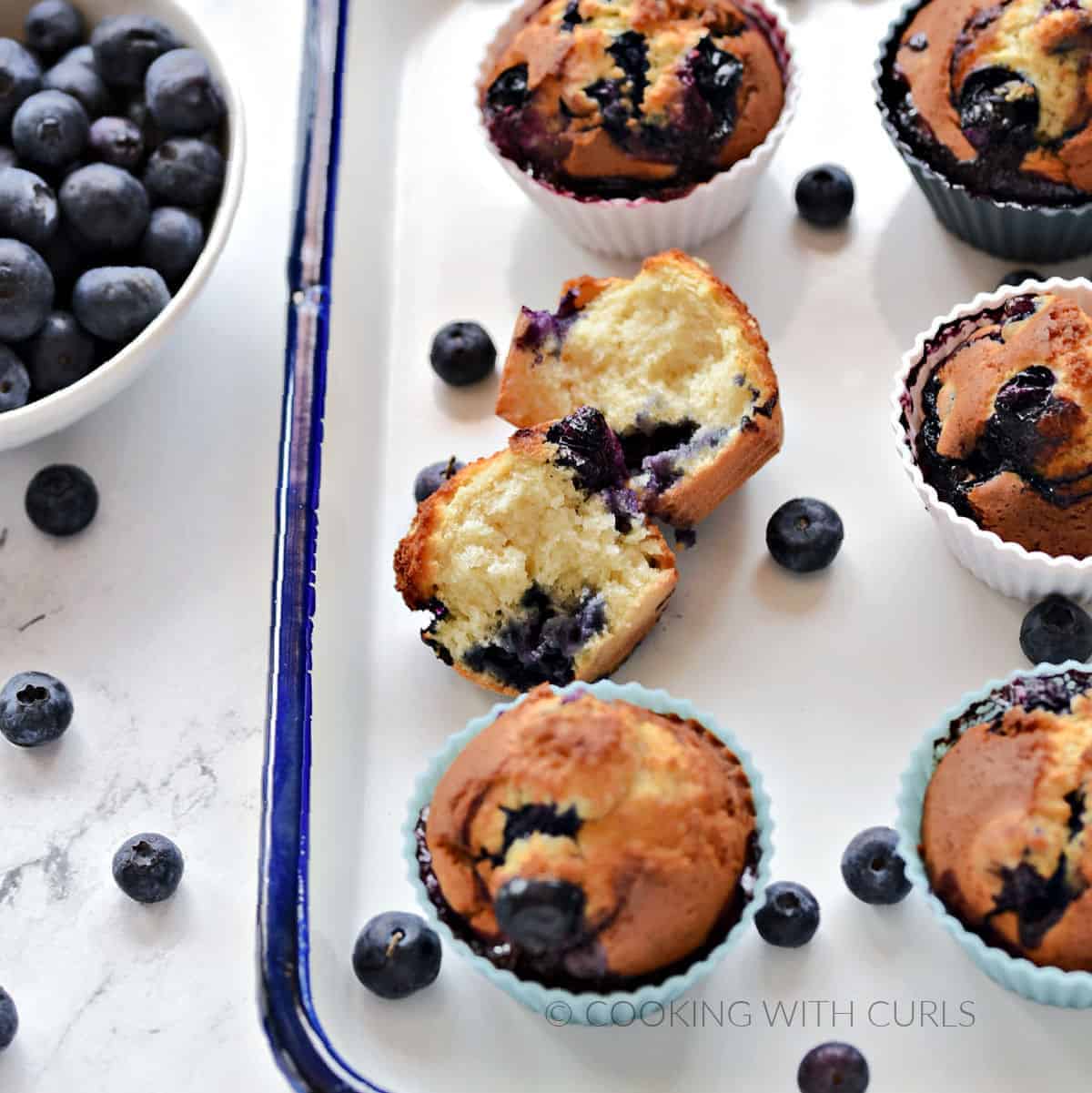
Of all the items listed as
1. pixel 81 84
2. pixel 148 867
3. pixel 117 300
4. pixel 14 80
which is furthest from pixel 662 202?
pixel 148 867

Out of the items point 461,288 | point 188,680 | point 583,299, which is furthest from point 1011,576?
point 188,680

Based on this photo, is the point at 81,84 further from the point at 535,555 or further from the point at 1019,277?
the point at 1019,277

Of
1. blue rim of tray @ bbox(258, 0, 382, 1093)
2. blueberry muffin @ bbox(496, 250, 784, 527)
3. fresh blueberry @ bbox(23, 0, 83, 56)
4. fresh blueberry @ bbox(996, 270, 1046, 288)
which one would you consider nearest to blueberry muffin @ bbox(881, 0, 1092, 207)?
fresh blueberry @ bbox(996, 270, 1046, 288)

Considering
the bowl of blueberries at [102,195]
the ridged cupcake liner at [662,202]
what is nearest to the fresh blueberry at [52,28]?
the bowl of blueberries at [102,195]

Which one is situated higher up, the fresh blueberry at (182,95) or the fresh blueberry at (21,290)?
the fresh blueberry at (182,95)

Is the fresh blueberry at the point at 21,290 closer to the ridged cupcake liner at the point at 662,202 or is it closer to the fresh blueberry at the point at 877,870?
the ridged cupcake liner at the point at 662,202

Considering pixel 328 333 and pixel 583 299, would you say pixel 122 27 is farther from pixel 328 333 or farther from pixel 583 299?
pixel 583 299

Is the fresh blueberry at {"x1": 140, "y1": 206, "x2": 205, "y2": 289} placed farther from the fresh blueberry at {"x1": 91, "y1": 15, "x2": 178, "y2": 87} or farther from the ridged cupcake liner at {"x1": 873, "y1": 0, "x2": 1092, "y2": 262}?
the ridged cupcake liner at {"x1": 873, "y1": 0, "x2": 1092, "y2": 262}
